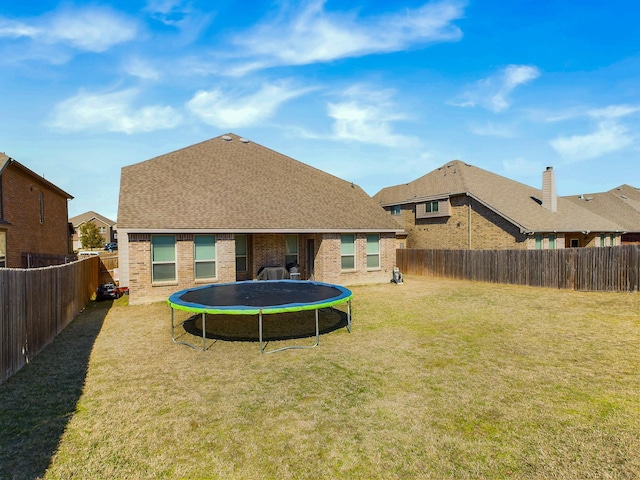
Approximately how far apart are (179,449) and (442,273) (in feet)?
64.4

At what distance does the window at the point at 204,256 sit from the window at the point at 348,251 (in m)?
6.32

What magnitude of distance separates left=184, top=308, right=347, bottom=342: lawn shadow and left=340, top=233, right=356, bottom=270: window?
582 cm

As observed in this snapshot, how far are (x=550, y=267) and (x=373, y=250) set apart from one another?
852 centimetres

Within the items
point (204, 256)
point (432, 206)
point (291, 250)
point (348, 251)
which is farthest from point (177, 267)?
point (432, 206)

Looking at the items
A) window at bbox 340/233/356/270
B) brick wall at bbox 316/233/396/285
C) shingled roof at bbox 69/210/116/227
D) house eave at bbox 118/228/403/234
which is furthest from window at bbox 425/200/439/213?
shingled roof at bbox 69/210/116/227

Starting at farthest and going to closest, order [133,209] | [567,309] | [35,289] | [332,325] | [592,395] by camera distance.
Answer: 1. [133,209]
2. [567,309]
3. [332,325]
4. [35,289]
5. [592,395]

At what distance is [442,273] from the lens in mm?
21344

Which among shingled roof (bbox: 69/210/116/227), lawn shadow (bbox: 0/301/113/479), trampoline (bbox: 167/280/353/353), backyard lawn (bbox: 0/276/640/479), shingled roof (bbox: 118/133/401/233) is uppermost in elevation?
shingled roof (bbox: 69/210/116/227)

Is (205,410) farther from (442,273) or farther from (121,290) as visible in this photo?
(442,273)

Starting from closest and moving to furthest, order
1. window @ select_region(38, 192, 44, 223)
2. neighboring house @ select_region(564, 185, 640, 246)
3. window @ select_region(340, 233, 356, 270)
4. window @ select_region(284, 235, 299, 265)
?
window @ select_region(284, 235, 299, 265), window @ select_region(340, 233, 356, 270), window @ select_region(38, 192, 44, 223), neighboring house @ select_region(564, 185, 640, 246)

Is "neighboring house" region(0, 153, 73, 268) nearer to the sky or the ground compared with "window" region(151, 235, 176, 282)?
nearer to the sky

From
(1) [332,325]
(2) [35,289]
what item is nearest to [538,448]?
(1) [332,325]

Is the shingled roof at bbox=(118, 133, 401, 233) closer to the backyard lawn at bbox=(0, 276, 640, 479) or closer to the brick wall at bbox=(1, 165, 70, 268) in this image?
the backyard lawn at bbox=(0, 276, 640, 479)

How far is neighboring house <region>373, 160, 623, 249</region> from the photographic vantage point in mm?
21875
